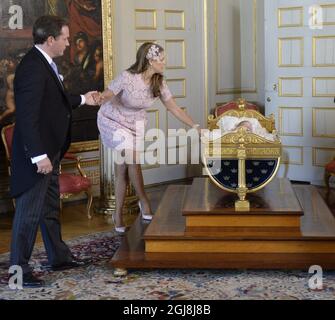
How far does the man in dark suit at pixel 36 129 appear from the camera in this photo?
14.6ft

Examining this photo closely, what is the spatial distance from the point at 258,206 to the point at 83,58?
3.34 metres

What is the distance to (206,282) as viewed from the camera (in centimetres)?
474

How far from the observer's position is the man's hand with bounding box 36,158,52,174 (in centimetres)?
446

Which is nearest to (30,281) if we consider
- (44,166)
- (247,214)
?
(44,166)

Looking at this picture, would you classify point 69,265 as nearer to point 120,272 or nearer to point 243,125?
point 120,272

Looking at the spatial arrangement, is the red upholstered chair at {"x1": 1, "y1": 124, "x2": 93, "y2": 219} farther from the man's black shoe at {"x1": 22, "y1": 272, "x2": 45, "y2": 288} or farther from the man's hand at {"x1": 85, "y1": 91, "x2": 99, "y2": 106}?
the man's black shoe at {"x1": 22, "y1": 272, "x2": 45, "y2": 288}

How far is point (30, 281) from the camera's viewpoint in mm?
4672

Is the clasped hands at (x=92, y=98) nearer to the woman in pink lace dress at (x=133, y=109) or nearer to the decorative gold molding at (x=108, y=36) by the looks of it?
the woman in pink lace dress at (x=133, y=109)

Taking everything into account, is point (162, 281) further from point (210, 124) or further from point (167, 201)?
point (210, 124)

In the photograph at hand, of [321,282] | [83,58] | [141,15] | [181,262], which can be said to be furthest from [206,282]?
[141,15]

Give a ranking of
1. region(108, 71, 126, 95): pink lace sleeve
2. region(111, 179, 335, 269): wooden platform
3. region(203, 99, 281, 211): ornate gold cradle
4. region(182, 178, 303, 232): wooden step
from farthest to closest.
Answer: region(108, 71, 126, 95): pink lace sleeve
region(203, 99, 281, 211): ornate gold cradle
region(182, 178, 303, 232): wooden step
region(111, 179, 335, 269): wooden platform

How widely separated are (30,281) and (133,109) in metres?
1.95

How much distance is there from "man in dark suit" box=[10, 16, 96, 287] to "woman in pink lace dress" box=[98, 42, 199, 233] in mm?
1139

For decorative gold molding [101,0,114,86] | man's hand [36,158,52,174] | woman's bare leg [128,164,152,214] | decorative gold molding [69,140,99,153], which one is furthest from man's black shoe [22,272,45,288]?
decorative gold molding [101,0,114,86]
